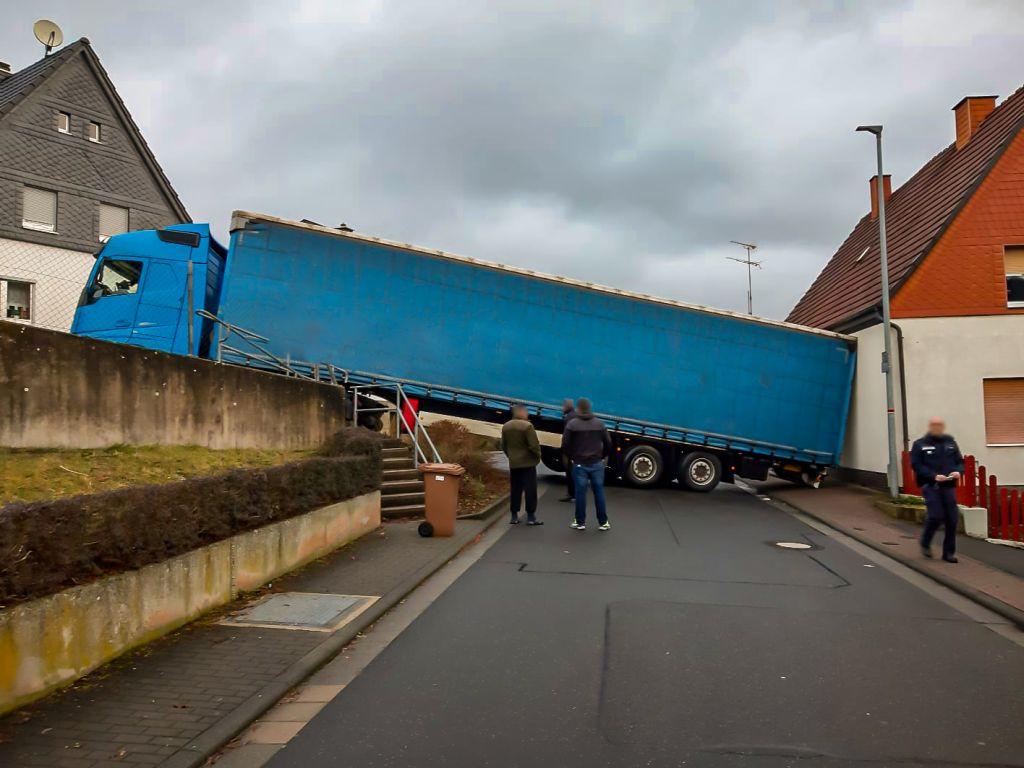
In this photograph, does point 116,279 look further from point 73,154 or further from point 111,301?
point 73,154

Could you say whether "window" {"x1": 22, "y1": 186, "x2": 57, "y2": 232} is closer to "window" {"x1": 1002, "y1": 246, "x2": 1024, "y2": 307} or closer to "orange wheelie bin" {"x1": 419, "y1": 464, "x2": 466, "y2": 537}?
"orange wheelie bin" {"x1": 419, "y1": 464, "x2": 466, "y2": 537}

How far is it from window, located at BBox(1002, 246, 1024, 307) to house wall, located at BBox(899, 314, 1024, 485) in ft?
1.90

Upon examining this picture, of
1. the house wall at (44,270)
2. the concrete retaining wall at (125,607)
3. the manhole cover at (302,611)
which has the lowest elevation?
the manhole cover at (302,611)

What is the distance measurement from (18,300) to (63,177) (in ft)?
15.8

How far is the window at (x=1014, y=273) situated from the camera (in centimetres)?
1794

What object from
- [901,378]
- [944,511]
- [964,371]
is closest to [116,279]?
[944,511]

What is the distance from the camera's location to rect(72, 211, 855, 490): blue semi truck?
14.6 m

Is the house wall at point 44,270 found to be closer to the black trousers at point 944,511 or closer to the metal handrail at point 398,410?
the metal handrail at point 398,410

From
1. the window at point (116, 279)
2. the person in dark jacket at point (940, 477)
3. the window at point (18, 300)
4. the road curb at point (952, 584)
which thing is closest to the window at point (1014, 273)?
the road curb at point (952, 584)

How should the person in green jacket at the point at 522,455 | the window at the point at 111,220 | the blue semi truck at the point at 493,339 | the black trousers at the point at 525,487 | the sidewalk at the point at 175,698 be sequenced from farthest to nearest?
the window at the point at 111,220 → the blue semi truck at the point at 493,339 → the black trousers at the point at 525,487 → the person in green jacket at the point at 522,455 → the sidewalk at the point at 175,698

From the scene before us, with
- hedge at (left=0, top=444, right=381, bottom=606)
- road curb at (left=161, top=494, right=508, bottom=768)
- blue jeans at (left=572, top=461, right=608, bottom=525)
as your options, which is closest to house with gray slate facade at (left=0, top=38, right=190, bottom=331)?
blue jeans at (left=572, top=461, right=608, bottom=525)

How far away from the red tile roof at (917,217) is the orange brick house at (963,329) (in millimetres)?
70

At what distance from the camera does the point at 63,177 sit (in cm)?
2620

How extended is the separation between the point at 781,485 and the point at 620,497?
6.07 m
